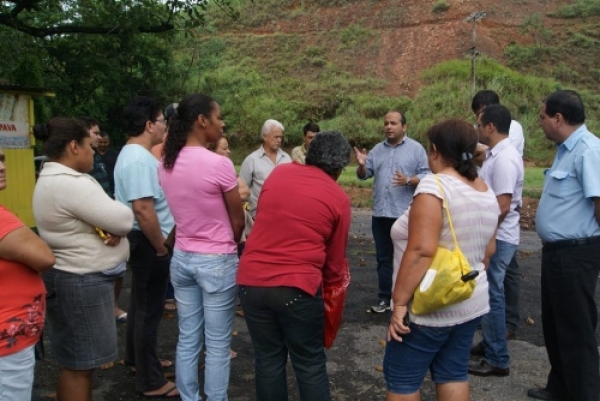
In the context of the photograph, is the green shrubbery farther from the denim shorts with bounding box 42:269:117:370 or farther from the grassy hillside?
the denim shorts with bounding box 42:269:117:370

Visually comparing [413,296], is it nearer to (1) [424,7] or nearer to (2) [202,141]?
(2) [202,141]

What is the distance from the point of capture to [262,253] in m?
3.19

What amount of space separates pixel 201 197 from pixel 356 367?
2.21m

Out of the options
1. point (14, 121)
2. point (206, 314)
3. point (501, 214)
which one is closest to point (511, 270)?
point (501, 214)

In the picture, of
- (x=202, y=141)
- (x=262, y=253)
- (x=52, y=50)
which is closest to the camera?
(x=262, y=253)

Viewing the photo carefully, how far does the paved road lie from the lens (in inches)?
172

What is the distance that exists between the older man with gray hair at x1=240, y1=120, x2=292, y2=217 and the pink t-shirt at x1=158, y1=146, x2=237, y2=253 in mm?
2482

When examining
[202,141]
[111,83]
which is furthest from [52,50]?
[202,141]

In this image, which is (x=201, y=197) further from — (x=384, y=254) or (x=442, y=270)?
(x=384, y=254)

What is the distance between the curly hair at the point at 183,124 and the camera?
3.58 m

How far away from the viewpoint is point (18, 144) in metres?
8.14

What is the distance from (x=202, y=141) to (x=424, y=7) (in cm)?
4712

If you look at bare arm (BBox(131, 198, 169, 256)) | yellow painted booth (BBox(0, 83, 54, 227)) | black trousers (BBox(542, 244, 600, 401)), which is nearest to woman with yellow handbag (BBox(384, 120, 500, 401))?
black trousers (BBox(542, 244, 600, 401))

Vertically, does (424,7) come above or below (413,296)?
above
